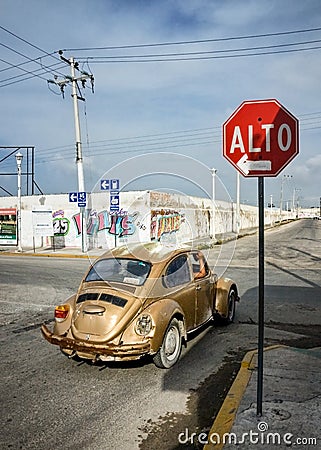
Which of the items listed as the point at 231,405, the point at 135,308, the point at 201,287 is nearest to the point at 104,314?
the point at 135,308

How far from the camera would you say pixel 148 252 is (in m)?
6.12

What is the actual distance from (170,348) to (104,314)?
103 centimetres

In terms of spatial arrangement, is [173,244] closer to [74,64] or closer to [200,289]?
[200,289]

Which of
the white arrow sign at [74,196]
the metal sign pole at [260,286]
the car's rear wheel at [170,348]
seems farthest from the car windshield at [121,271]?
the white arrow sign at [74,196]

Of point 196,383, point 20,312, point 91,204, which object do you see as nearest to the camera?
point 196,383

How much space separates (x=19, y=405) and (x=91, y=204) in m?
23.2

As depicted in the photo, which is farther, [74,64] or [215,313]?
[74,64]

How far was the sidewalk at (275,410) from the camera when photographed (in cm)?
344

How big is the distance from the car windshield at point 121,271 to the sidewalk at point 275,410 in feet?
5.56

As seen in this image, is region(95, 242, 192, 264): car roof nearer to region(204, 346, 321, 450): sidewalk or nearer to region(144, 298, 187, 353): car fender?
region(144, 298, 187, 353): car fender

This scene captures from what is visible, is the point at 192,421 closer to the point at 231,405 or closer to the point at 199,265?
the point at 231,405

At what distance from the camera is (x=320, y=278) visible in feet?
45.3

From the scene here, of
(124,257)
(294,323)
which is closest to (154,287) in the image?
(124,257)

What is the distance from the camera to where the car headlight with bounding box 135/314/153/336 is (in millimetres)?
5098
